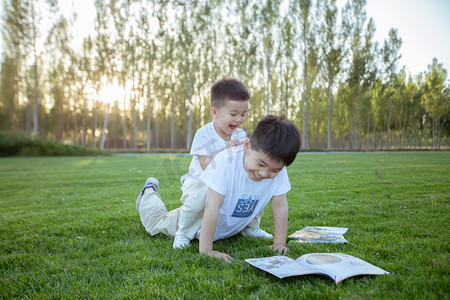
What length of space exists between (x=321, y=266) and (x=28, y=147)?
23.2 metres

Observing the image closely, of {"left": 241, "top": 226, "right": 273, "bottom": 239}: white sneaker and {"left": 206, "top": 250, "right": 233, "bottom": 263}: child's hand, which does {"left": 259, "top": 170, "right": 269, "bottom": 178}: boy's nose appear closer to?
{"left": 206, "top": 250, "right": 233, "bottom": 263}: child's hand

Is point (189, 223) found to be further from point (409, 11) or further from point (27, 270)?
point (409, 11)

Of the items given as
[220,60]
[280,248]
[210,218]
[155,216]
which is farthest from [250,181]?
[220,60]

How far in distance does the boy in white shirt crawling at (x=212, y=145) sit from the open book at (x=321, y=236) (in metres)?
0.36

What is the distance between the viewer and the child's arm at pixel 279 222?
254 cm

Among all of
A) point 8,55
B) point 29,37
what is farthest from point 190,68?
point 8,55

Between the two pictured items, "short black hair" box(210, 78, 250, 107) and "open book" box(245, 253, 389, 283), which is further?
"short black hair" box(210, 78, 250, 107)

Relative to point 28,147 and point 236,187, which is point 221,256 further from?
point 28,147

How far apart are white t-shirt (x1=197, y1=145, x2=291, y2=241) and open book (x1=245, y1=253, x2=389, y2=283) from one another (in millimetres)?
571

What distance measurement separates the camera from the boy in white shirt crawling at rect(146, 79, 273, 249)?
2771mm

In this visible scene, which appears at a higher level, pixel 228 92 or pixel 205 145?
pixel 228 92

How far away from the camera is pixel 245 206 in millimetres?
2539

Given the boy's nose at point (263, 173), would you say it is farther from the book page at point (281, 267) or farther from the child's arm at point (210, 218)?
the book page at point (281, 267)

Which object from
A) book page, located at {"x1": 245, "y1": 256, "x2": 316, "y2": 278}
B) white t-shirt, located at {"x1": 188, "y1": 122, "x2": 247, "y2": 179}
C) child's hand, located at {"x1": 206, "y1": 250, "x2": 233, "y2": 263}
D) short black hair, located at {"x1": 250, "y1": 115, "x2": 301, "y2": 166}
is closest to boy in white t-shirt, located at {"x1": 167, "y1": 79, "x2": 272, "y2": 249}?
white t-shirt, located at {"x1": 188, "y1": 122, "x2": 247, "y2": 179}
